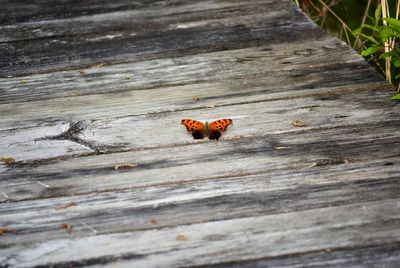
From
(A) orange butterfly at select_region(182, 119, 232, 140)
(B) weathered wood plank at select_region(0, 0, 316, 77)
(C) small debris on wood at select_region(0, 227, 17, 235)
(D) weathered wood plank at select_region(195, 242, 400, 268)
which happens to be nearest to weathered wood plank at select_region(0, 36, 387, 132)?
(B) weathered wood plank at select_region(0, 0, 316, 77)

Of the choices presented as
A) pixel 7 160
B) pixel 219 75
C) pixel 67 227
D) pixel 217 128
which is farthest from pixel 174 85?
pixel 67 227

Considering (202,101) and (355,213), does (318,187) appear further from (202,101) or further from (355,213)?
(202,101)

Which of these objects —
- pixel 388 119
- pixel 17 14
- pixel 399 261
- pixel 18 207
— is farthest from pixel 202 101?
pixel 17 14

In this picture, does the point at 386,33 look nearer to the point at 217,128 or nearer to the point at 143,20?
the point at 217,128

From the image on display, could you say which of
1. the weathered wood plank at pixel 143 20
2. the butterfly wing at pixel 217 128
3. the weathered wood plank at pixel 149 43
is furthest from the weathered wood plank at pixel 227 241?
the weathered wood plank at pixel 143 20

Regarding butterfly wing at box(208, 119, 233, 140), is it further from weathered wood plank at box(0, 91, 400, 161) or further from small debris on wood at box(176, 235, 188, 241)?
small debris on wood at box(176, 235, 188, 241)

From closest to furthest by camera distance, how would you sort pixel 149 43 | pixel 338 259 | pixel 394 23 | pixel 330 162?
1. pixel 338 259
2. pixel 330 162
3. pixel 394 23
4. pixel 149 43

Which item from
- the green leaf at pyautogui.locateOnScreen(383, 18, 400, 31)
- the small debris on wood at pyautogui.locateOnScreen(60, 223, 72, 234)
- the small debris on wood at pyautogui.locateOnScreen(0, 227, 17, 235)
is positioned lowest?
the small debris on wood at pyautogui.locateOnScreen(60, 223, 72, 234)
